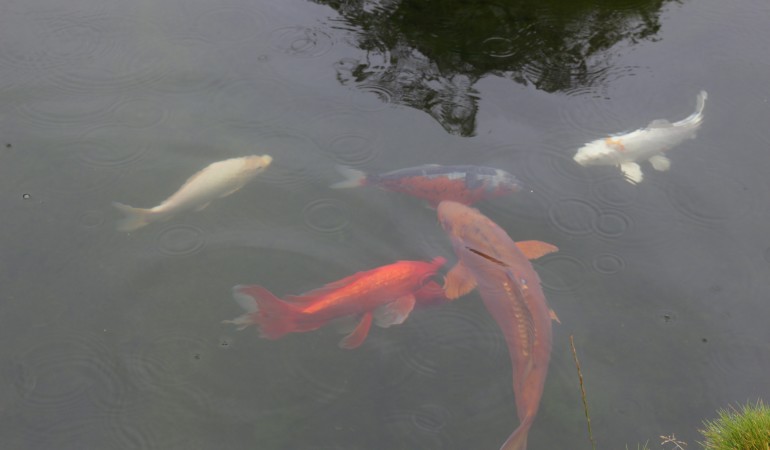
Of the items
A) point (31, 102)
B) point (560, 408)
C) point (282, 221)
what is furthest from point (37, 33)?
point (560, 408)

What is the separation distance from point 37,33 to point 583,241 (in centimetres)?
449

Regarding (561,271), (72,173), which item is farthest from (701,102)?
(72,173)

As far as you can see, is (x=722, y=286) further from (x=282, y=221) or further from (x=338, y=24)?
(x=338, y=24)

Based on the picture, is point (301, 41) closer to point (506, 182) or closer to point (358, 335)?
point (506, 182)

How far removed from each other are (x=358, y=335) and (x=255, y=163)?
1.47 m

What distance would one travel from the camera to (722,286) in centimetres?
434

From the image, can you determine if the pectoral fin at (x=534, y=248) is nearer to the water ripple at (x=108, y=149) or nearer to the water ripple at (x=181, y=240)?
the water ripple at (x=181, y=240)

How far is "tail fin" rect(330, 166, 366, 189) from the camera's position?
4754 millimetres

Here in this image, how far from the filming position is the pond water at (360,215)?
3797 mm

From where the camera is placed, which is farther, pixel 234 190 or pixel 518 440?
pixel 234 190

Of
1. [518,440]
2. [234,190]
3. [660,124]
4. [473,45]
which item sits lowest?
[518,440]

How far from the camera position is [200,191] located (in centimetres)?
456

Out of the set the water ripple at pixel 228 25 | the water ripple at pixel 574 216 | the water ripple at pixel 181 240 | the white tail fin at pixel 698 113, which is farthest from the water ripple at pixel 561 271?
the water ripple at pixel 228 25

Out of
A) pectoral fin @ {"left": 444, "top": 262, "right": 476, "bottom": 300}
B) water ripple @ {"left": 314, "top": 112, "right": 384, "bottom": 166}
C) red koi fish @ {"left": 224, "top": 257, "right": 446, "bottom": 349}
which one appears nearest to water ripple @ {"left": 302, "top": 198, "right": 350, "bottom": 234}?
water ripple @ {"left": 314, "top": 112, "right": 384, "bottom": 166}
